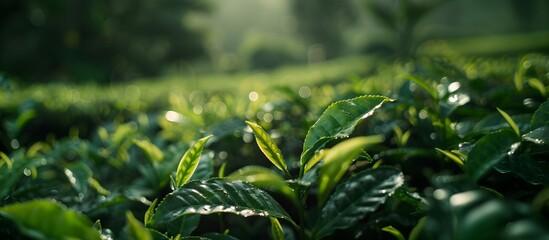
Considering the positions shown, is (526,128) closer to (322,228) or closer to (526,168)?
(526,168)

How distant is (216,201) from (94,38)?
23.3 m

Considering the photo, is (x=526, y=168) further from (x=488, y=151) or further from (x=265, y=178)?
(x=265, y=178)

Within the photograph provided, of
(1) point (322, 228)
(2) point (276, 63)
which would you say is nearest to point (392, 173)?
(1) point (322, 228)

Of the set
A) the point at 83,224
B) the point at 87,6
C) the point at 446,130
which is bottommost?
the point at 87,6

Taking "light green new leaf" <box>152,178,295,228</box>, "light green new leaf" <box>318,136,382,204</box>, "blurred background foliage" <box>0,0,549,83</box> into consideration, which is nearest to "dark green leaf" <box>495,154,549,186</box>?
"light green new leaf" <box>318,136,382,204</box>

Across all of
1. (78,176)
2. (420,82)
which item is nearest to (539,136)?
(420,82)

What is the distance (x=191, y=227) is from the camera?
1115mm

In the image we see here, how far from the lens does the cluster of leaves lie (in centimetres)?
65

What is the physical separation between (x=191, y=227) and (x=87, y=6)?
2214 centimetres

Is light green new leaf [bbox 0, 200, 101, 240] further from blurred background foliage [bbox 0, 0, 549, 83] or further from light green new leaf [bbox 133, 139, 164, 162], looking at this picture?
blurred background foliage [bbox 0, 0, 549, 83]

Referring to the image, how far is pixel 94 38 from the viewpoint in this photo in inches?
877

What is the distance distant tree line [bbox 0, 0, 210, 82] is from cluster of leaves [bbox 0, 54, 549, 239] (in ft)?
61.3

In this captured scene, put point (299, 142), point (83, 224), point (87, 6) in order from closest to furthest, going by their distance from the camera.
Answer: point (83, 224), point (299, 142), point (87, 6)

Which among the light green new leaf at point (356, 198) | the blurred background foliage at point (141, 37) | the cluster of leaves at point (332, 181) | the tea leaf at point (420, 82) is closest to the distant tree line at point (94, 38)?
the blurred background foliage at point (141, 37)
